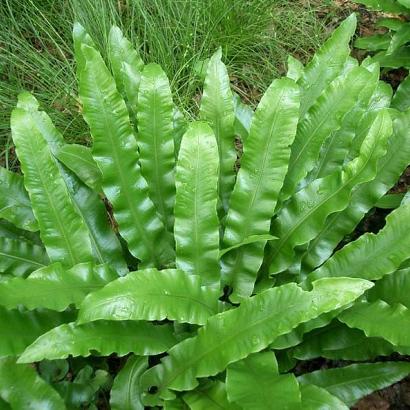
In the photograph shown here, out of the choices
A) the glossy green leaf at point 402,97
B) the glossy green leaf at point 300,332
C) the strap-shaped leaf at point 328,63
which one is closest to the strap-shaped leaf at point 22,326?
the glossy green leaf at point 300,332

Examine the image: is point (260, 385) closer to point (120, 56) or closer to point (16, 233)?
point (16, 233)

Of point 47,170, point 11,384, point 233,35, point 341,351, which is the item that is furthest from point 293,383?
point 233,35

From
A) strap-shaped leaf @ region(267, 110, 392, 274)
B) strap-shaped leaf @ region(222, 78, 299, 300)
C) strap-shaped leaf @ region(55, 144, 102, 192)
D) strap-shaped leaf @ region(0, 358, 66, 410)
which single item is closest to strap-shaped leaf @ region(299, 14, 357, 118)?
strap-shaped leaf @ region(222, 78, 299, 300)

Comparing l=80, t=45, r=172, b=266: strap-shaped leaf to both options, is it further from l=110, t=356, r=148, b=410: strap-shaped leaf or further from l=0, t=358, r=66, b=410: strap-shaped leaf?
l=0, t=358, r=66, b=410: strap-shaped leaf

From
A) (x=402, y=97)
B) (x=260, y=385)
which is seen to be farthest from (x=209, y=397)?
(x=402, y=97)

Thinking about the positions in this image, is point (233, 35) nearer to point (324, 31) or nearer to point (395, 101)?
point (324, 31)

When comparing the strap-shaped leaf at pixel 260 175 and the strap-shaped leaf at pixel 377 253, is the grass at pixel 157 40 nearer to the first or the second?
the strap-shaped leaf at pixel 260 175
